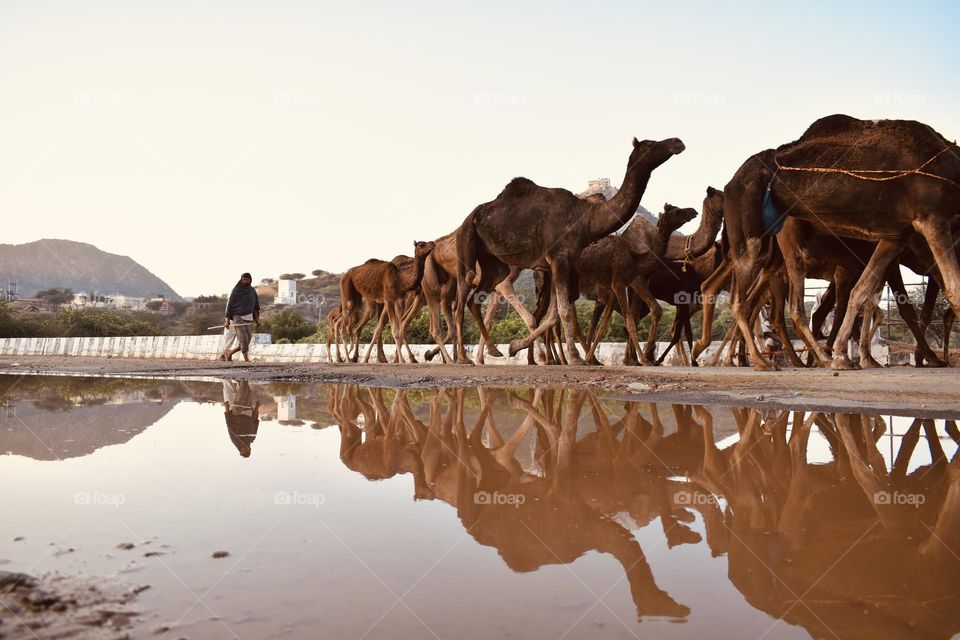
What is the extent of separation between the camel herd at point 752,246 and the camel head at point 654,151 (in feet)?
0.07

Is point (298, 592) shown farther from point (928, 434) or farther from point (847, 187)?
point (847, 187)

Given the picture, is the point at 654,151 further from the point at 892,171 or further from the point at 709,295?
the point at 892,171

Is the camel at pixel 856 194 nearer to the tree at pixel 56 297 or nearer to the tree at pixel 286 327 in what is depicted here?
the tree at pixel 286 327

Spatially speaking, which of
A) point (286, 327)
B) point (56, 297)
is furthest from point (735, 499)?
point (56, 297)

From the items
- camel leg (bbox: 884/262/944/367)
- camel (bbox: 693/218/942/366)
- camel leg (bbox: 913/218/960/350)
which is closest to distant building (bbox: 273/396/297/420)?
camel (bbox: 693/218/942/366)

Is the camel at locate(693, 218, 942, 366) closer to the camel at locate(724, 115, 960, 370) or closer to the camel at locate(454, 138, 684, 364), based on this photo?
the camel at locate(724, 115, 960, 370)

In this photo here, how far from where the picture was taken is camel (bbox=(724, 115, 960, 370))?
917 centimetres

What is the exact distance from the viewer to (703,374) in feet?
33.4

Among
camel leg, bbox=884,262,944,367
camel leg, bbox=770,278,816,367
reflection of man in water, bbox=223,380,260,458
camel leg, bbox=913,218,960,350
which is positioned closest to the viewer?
reflection of man in water, bbox=223,380,260,458

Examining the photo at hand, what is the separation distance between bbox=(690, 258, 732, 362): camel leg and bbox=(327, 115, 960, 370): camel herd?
0.03m

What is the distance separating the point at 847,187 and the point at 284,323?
49.0 meters

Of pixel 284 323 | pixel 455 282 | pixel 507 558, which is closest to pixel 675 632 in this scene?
pixel 507 558

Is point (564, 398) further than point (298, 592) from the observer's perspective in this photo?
Yes

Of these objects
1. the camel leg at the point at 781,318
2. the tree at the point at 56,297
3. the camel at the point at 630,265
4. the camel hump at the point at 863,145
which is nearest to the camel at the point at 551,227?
the camel at the point at 630,265
